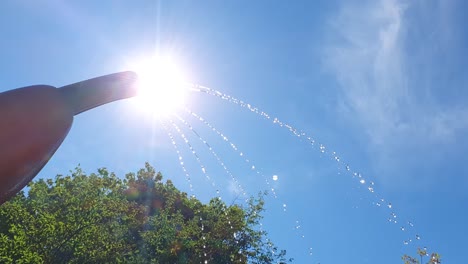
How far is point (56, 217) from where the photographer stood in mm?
22156

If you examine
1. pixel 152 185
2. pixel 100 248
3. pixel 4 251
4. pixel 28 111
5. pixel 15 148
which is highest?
pixel 152 185

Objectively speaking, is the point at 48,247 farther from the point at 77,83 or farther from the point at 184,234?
the point at 77,83

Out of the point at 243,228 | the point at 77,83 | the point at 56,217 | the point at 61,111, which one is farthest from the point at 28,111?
the point at 243,228

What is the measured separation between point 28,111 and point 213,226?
91.2 ft

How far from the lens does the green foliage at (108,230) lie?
21.0 m

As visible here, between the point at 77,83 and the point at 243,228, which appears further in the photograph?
the point at 243,228

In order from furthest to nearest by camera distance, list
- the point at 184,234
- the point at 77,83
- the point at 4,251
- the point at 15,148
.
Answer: the point at 184,234
the point at 4,251
the point at 77,83
the point at 15,148

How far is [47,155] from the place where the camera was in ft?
11.0

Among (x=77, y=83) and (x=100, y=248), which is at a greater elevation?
(x=100, y=248)

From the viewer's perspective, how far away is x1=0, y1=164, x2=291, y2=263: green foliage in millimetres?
21016

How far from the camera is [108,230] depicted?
26641mm

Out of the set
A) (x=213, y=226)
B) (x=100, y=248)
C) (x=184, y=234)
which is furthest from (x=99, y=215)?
(x=213, y=226)

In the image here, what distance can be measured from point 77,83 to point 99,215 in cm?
2084

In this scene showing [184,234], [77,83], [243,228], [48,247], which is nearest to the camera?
[77,83]
